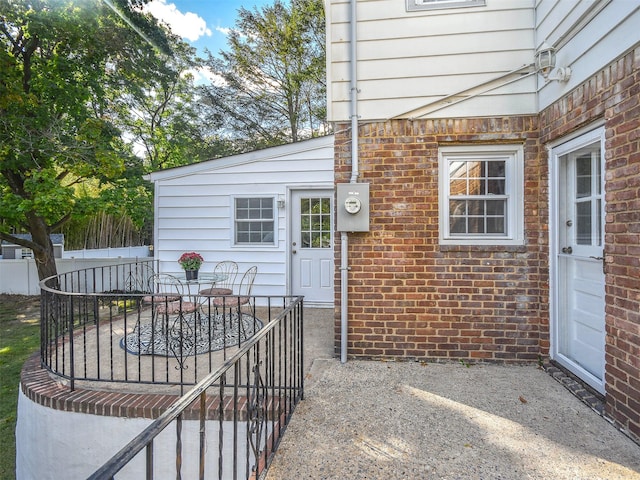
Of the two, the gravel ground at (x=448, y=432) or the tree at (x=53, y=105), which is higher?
the tree at (x=53, y=105)

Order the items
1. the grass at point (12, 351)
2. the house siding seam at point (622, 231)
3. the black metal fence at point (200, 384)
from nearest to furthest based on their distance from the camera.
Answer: the black metal fence at point (200, 384), the house siding seam at point (622, 231), the grass at point (12, 351)

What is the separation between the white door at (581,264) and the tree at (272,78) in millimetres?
11018

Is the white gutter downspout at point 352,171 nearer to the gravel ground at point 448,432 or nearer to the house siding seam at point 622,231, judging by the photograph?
the gravel ground at point 448,432

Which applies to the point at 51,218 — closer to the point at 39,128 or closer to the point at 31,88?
the point at 39,128

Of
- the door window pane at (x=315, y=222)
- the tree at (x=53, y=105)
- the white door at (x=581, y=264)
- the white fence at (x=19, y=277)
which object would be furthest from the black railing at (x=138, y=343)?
the white fence at (x=19, y=277)

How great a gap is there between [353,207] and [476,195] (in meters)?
1.20

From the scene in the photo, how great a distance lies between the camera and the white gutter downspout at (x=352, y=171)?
3.59 m

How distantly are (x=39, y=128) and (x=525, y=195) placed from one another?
806 centimetres

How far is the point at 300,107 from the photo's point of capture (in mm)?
13617

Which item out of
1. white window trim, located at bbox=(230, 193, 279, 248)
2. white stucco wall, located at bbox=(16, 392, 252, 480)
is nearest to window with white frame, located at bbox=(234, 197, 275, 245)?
white window trim, located at bbox=(230, 193, 279, 248)

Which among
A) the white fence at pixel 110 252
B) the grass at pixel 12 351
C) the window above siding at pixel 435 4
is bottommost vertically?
the grass at pixel 12 351

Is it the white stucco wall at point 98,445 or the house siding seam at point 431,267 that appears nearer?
the white stucco wall at point 98,445

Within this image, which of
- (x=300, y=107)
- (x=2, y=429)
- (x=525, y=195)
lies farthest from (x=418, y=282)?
(x=300, y=107)

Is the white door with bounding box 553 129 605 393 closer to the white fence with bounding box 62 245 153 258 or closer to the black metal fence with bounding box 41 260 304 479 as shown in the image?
the black metal fence with bounding box 41 260 304 479
